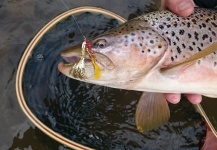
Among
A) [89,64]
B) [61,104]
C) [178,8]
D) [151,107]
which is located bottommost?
[61,104]

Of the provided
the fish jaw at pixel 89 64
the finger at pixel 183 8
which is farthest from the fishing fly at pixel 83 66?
the finger at pixel 183 8

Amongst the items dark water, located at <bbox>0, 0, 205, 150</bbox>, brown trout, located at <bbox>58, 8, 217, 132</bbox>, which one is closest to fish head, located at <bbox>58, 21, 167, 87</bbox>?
brown trout, located at <bbox>58, 8, 217, 132</bbox>

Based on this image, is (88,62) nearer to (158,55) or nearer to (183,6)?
(158,55)

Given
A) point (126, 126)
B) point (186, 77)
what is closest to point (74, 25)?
point (126, 126)

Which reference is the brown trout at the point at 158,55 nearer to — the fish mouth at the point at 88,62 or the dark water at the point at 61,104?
the fish mouth at the point at 88,62

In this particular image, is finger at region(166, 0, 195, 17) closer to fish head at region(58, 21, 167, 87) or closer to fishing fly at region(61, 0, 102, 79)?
fish head at region(58, 21, 167, 87)

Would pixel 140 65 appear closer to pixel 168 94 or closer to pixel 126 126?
pixel 168 94

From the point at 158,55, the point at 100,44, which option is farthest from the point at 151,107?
the point at 100,44
